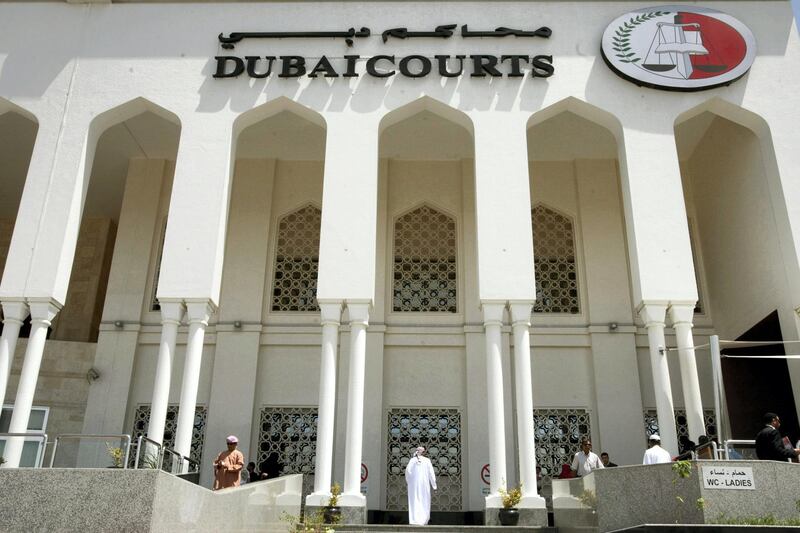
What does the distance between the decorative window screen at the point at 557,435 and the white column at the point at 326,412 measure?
156 inches

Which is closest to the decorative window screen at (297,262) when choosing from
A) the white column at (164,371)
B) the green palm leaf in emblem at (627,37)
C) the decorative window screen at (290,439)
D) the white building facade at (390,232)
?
the white building facade at (390,232)

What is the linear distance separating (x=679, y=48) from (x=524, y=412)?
20.2ft

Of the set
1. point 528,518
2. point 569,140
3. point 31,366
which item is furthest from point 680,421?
point 31,366

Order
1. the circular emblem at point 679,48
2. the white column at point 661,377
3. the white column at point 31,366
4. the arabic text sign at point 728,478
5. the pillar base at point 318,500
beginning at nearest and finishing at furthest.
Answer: the arabic text sign at point 728,478 → the pillar base at point 318,500 → the white column at point 661,377 → the white column at point 31,366 → the circular emblem at point 679,48

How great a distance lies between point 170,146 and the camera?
1387cm

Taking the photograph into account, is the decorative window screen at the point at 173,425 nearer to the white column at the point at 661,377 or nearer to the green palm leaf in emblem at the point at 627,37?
the white column at the point at 661,377

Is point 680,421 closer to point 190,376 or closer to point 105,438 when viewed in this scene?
point 190,376

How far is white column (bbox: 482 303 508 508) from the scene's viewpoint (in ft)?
31.3

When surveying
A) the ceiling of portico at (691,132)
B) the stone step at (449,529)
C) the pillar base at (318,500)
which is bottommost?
the stone step at (449,529)

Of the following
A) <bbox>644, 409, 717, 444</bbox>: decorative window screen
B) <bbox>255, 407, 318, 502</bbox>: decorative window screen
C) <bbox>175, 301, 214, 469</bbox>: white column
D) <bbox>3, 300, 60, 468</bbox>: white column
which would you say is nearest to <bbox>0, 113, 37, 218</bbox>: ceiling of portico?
<bbox>3, 300, 60, 468</bbox>: white column

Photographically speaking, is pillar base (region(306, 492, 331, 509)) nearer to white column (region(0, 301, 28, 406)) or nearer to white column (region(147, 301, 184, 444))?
white column (region(147, 301, 184, 444))

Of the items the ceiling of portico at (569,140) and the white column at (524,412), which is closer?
the white column at (524,412)

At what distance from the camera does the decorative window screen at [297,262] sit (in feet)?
44.0

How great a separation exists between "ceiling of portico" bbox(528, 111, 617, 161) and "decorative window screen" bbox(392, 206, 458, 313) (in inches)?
84.2
